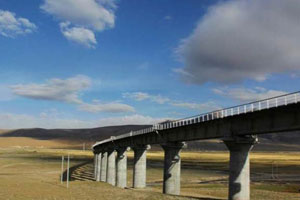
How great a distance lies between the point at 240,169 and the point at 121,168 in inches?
1532

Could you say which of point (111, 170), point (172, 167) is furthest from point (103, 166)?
point (172, 167)

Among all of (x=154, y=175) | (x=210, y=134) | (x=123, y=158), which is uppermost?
(x=210, y=134)

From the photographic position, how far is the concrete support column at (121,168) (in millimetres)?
70831

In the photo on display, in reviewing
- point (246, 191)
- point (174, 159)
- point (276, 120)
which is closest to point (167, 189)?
point (174, 159)

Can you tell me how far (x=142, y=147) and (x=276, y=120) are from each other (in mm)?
35412

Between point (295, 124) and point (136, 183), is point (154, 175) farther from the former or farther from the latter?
point (295, 124)

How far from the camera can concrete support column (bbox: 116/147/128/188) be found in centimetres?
7083

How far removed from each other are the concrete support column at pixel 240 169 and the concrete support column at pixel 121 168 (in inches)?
1451

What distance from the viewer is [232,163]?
37500 millimetres

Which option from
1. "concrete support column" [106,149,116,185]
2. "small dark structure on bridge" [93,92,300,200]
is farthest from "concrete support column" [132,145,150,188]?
"concrete support column" [106,149,116,185]

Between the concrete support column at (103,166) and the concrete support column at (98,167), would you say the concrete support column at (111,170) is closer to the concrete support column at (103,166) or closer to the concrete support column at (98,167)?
the concrete support column at (103,166)

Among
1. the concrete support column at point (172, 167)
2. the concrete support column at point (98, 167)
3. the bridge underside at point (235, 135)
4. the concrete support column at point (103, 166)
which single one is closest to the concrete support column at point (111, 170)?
the concrete support column at point (103, 166)

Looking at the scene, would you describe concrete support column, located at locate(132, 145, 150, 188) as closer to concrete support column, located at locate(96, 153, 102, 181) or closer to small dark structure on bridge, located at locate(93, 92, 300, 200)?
small dark structure on bridge, located at locate(93, 92, 300, 200)

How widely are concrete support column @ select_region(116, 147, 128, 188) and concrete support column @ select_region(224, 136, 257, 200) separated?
3687 centimetres
